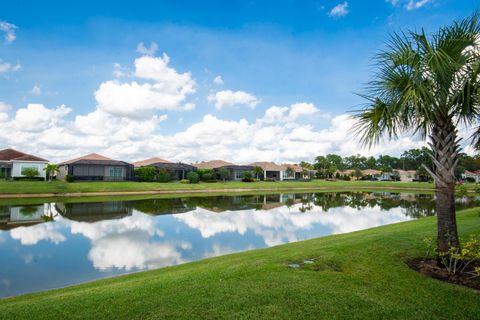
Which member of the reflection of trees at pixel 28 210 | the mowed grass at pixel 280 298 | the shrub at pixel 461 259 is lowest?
the reflection of trees at pixel 28 210

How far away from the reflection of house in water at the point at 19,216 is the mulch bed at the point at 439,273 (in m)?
17.1

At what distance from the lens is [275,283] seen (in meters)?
4.69

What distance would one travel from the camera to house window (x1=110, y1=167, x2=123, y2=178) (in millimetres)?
43062

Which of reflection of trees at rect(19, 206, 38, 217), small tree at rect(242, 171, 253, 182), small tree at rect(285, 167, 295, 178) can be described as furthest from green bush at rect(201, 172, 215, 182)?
reflection of trees at rect(19, 206, 38, 217)

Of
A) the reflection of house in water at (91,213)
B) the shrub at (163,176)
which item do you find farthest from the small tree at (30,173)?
the reflection of house in water at (91,213)

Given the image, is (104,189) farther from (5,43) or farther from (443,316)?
(443,316)

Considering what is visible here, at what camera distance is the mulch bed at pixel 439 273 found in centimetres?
460

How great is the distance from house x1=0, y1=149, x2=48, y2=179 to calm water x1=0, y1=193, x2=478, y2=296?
19871 millimetres

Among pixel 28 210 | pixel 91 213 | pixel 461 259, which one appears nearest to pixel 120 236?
pixel 91 213

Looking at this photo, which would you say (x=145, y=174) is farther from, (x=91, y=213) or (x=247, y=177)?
(x=91, y=213)

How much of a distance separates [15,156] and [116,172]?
13725mm

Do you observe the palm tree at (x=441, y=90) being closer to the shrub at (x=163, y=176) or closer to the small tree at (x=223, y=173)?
the shrub at (x=163, y=176)

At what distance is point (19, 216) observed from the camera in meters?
17.0

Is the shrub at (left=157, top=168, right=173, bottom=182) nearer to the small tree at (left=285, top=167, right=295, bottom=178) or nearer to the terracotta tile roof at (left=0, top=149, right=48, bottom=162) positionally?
the terracotta tile roof at (left=0, top=149, right=48, bottom=162)
